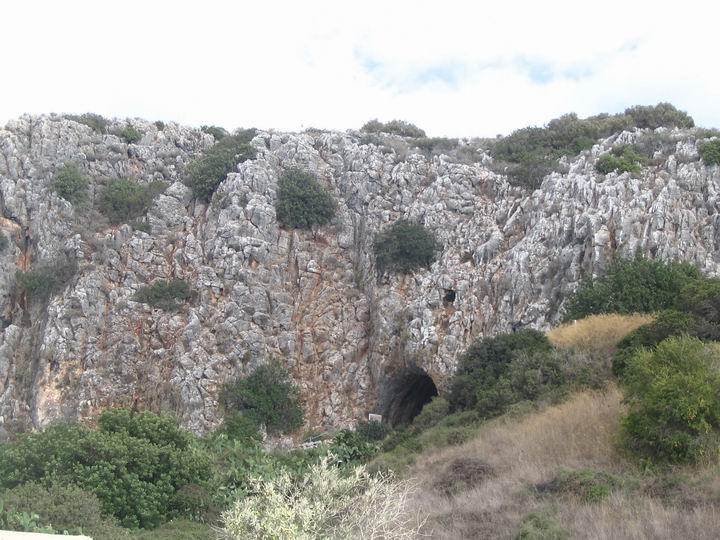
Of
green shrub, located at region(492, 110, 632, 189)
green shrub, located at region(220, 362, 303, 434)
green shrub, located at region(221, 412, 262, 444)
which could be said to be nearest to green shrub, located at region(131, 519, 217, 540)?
green shrub, located at region(221, 412, 262, 444)

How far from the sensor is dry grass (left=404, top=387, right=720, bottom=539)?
1020 cm

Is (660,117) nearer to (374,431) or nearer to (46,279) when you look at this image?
(374,431)

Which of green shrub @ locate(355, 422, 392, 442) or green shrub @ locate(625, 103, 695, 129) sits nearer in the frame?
green shrub @ locate(355, 422, 392, 442)

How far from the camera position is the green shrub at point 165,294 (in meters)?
32.0

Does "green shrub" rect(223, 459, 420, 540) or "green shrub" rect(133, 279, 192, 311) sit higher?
"green shrub" rect(133, 279, 192, 311)

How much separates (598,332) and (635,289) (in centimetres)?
263

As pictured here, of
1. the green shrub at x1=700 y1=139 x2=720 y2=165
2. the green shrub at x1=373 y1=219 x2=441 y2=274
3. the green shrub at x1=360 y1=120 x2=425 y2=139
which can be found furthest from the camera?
the green shrub at x1=360 y1=120 x2=425 y2=139

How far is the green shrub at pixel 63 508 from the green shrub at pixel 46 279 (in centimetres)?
2043

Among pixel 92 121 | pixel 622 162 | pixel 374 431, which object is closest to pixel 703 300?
pixel 622 162

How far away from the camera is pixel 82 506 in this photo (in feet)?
42.7

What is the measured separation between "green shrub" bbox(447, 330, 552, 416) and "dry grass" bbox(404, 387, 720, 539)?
7.54ft

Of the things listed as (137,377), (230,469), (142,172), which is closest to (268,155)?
(142,172)

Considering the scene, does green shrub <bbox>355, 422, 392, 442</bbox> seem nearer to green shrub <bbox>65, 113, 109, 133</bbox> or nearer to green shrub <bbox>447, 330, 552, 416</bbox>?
green shrub <bbox>447, 330, 552, 416</bbox>

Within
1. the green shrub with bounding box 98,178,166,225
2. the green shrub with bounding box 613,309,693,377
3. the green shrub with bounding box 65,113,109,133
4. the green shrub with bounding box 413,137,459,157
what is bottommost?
the green shrub with bounding box 613,309,693,377
